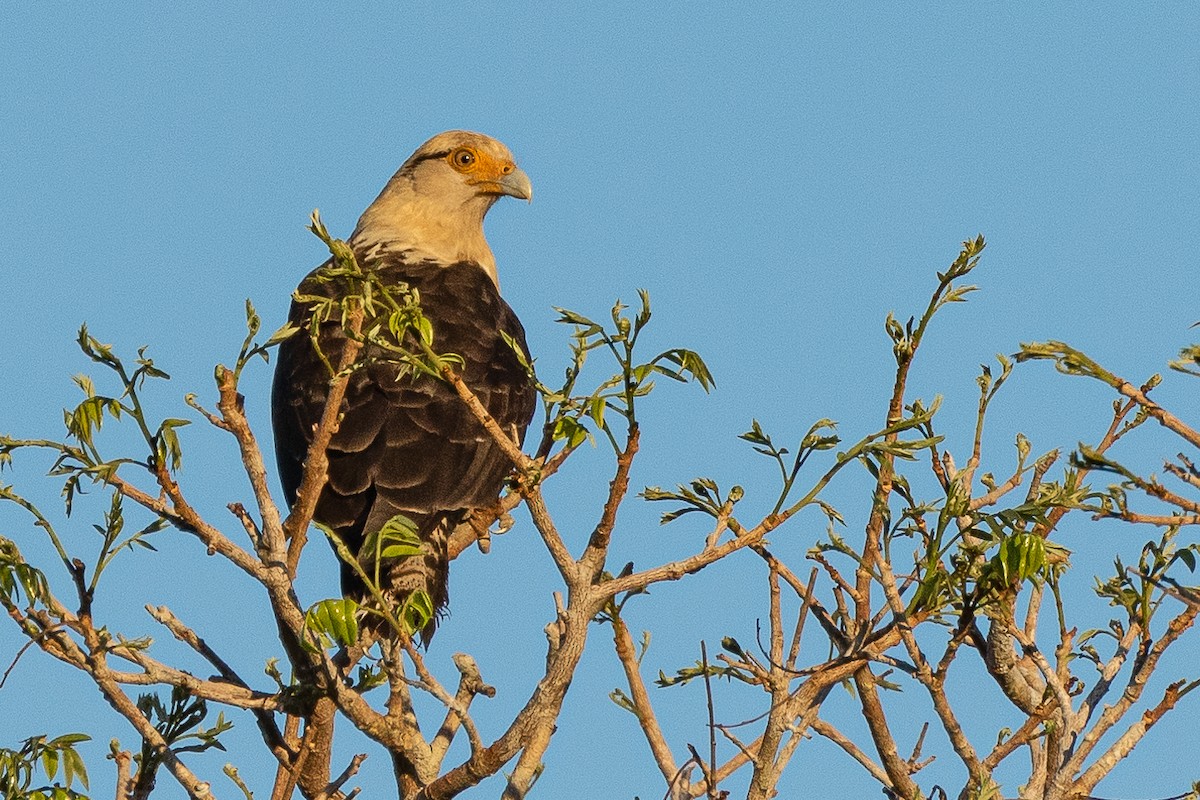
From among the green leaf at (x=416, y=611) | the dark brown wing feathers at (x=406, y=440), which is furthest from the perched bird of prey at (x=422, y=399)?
the green leaf at (x=416, y=611)

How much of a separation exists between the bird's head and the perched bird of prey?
1 centimetres

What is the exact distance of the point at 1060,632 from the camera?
334cm

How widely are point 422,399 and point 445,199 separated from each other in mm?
2809

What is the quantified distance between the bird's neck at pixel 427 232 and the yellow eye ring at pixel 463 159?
9.9 inches

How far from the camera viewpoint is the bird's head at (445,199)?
27.2 feet

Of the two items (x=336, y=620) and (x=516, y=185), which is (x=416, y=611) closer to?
(x=336, y=620)

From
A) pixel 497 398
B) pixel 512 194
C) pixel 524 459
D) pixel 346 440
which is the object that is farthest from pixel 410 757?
pixel 512 194

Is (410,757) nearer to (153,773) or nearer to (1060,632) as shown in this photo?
(153,773)

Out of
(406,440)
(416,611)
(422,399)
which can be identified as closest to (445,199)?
(422,399)

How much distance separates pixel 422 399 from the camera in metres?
5.95

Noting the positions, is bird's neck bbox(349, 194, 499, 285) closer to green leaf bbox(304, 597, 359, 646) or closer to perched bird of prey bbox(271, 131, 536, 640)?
perched bird of prey bbox(271, 131, 536, 640)

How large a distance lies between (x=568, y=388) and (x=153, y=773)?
4.66ft

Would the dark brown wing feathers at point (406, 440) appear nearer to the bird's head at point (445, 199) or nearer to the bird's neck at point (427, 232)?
the bird's neck at point (427, 232)

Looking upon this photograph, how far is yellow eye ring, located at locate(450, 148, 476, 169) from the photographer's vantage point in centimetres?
869
